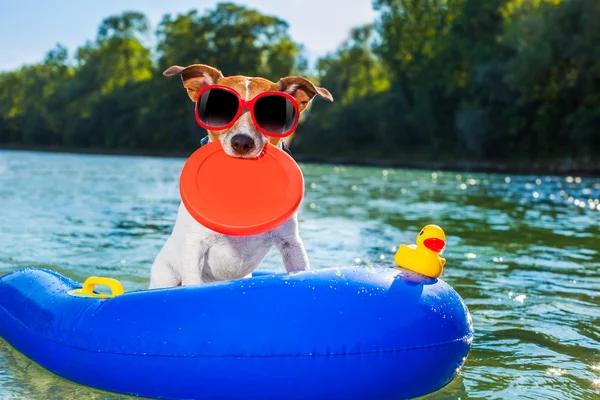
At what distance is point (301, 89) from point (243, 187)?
67cm

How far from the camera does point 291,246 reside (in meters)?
4.26

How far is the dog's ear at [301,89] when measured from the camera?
166 inches

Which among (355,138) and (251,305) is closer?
(251,305)

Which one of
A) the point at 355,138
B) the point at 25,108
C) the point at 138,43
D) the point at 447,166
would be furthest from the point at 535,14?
the point at 25,108

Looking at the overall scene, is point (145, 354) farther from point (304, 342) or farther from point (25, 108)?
point (25, 108)

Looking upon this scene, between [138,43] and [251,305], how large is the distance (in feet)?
295

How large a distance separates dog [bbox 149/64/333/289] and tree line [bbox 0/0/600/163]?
3832cm

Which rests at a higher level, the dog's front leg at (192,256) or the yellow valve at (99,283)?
the dog's front leg at (192,256)

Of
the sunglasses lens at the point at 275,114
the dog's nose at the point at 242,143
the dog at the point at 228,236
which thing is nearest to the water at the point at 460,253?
the dog at the point at 228,236

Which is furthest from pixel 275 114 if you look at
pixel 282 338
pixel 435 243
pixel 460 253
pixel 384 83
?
pixel 384 83

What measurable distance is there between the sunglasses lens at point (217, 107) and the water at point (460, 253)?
1508 mm

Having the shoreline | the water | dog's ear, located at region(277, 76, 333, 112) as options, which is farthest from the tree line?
dog's ear, located at region(277, 76, 333, 112)

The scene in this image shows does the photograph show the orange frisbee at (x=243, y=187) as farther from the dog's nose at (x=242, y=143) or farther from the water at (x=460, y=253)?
the water at (x=460, y=253)

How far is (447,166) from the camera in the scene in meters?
47.8
